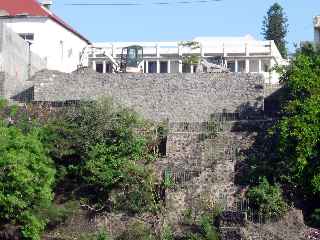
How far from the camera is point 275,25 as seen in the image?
187 ft

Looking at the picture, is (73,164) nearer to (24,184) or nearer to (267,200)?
(24,184)

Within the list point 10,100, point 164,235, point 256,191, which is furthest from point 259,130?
point 10,100

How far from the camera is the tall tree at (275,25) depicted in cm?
5662

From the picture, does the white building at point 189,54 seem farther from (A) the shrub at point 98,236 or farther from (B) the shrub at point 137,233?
(A) the shrub at point 98,236

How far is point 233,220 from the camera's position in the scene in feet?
84.5

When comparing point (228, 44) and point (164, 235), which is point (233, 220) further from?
point (228, 44)

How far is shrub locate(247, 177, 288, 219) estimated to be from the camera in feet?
87.3

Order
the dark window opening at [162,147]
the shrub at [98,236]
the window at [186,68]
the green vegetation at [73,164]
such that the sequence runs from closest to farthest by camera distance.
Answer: the green vegetation at [73,164]
the shrub at [98,236]
the dark window opening at [162,147]
the window at [186,68]

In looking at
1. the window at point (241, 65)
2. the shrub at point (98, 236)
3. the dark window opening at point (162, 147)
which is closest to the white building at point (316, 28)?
the window at point (241, 65)

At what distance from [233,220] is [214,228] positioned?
0.72 m

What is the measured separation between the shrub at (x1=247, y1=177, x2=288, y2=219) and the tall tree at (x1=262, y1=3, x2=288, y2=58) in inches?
1167

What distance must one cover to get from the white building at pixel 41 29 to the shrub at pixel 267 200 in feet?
→ 51.6

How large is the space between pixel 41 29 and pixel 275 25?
19451mm

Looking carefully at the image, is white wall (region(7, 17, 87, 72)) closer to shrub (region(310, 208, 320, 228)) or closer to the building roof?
the building roof
